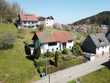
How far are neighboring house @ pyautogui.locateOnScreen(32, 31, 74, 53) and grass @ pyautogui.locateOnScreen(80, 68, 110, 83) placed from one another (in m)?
14.3

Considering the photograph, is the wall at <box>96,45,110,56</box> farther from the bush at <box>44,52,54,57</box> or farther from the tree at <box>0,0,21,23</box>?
the tree at <box>0,0,21,23</box>

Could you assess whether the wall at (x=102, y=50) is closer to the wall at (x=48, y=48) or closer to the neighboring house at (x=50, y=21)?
the wall at (x=48, y=48)

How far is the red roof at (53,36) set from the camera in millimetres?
56019

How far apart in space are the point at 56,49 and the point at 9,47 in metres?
13.1

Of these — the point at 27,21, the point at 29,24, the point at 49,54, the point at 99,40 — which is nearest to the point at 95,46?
the point at 99,40

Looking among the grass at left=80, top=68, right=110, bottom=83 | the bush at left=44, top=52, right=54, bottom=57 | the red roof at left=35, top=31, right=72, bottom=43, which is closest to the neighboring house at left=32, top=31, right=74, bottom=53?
the red roof at left=35, top=31, right=72, bottom=43

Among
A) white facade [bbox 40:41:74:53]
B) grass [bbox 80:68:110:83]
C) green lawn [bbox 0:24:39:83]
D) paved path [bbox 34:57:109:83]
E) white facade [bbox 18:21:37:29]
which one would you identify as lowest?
grass [bbox 80:68:110:83]

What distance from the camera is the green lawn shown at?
4159 centimetres

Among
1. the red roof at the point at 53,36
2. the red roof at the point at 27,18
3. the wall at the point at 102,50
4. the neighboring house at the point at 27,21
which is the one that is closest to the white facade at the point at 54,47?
the red roof at the point at 53,36

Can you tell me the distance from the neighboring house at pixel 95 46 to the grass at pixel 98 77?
12.4 m

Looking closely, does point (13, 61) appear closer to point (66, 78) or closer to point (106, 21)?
point (66, 78)

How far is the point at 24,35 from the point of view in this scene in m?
71.4

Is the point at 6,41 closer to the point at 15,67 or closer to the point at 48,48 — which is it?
the point at 48,48

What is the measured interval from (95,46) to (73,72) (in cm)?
1757
